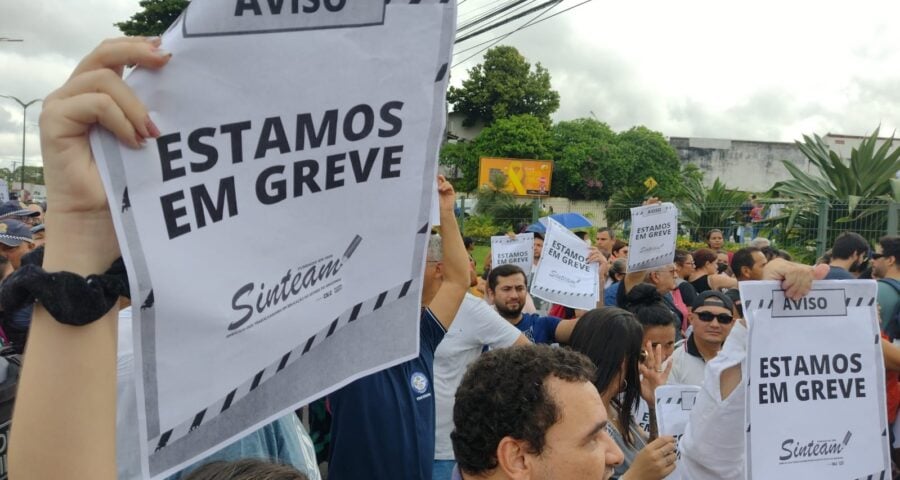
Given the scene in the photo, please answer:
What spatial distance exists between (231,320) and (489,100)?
198ft

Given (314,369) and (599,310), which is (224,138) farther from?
(599,310)

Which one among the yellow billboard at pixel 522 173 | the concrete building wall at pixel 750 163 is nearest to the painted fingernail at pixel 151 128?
the yellow billboard at pixel 522 173

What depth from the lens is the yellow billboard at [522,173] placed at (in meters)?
52.5

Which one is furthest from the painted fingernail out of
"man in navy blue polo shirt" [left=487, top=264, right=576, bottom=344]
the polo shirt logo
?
"man in navy blue polo shirt" [left=487, top=264, right=576, bottom=344]

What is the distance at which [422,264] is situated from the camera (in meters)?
1.56

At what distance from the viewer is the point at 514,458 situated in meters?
1.96

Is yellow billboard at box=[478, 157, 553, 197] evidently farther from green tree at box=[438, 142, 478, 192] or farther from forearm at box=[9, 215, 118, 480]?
forearm at box=[9, 215, 118, 480]

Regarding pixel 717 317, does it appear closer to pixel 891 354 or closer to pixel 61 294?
pixel 891 354

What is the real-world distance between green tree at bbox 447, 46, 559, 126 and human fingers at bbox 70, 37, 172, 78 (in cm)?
5799

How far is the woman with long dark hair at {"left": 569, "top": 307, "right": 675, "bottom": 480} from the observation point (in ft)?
10.9

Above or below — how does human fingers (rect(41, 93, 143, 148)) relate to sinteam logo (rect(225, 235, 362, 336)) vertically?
above

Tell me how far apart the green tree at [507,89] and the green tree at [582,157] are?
2868 millimetres

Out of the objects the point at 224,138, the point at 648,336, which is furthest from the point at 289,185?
the point at 648,336

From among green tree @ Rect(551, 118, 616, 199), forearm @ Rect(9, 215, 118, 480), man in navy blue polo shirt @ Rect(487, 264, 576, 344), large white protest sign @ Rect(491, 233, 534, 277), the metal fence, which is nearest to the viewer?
forearm @ Rect(9, 215, 118, 480)
